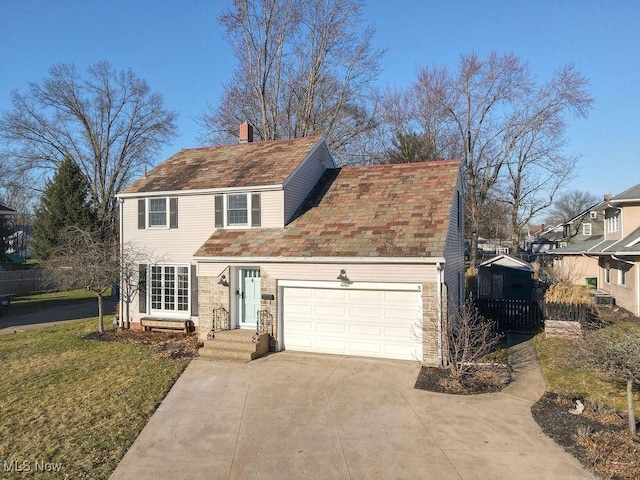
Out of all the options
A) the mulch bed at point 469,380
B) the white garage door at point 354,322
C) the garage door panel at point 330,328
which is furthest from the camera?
the garage door panel at point 330,328

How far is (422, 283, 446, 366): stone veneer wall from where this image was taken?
A: 10.8 m

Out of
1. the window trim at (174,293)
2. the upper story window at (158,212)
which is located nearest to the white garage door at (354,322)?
the window trim at (174,293)

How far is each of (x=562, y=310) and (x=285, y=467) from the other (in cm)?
1225

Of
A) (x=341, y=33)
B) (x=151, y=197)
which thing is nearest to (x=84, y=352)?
(x=151, y=197)

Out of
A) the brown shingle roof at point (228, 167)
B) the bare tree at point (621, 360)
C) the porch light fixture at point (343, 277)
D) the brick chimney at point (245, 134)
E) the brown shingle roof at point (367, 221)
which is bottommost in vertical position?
the bare tree at point (621, 360)

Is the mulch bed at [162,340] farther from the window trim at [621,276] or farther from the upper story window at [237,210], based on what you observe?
the window trim at [621,276]

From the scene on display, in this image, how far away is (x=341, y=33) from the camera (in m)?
29.7

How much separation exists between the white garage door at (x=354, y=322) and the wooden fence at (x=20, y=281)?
2359 centimetres

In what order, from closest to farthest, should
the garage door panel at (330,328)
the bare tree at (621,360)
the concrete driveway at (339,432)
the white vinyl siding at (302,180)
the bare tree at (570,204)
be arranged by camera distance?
1. the concrete driveway at (339,432)
2. the bare tree at (621,360)
3. the garage door panel at (330,328)
4. the white vinyl siding at (302,180)
5. the bare tree at (570,204)

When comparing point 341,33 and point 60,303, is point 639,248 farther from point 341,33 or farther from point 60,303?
point 60,303

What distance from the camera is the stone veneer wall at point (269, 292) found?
1252 cm

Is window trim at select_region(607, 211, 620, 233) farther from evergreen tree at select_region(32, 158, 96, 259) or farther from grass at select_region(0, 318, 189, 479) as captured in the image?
evergreen tree at select_region(32, 158, 96, 259)

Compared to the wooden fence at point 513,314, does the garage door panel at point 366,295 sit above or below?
A: above

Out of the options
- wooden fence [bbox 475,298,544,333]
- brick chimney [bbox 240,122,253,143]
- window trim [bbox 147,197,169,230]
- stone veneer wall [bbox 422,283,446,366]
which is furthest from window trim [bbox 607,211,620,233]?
window trim [bbox 147,197,169,230]
